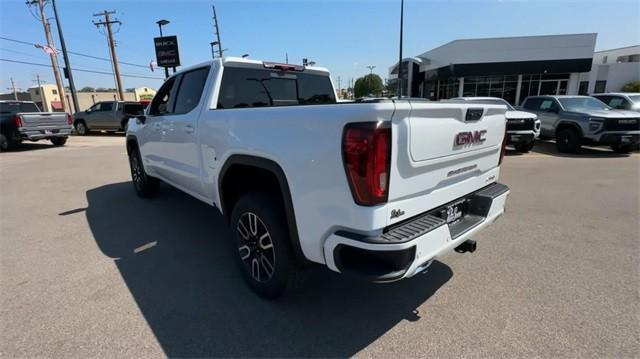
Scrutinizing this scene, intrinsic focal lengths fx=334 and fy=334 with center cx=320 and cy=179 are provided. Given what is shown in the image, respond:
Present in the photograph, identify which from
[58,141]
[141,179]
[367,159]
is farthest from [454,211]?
[58,141]

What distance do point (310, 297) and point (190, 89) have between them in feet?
8.89

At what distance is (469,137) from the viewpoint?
7.96 ft

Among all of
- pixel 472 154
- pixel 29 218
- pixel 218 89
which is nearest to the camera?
pixel 472 154

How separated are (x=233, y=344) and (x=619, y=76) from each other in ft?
143

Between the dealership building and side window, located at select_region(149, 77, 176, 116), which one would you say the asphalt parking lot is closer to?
side window, located at select_region(149, 77, 176, 116)

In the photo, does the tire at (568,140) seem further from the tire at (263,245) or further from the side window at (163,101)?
the side window at (163,101)

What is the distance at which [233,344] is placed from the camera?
229 centimetres

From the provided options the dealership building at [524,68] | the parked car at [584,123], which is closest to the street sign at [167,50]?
the parked car at [584,123]

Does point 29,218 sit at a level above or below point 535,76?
below

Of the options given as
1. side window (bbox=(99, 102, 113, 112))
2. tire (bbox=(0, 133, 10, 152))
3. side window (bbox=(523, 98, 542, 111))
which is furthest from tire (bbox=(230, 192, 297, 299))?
side window (bbox=(99, 102, 113, 112))

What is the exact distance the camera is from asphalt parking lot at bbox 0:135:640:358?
89.2 inches

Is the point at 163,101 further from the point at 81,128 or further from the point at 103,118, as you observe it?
the point at 81,128

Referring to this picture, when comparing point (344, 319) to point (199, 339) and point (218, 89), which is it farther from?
point (218, 89)

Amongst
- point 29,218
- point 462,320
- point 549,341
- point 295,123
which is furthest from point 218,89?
point 29,218
